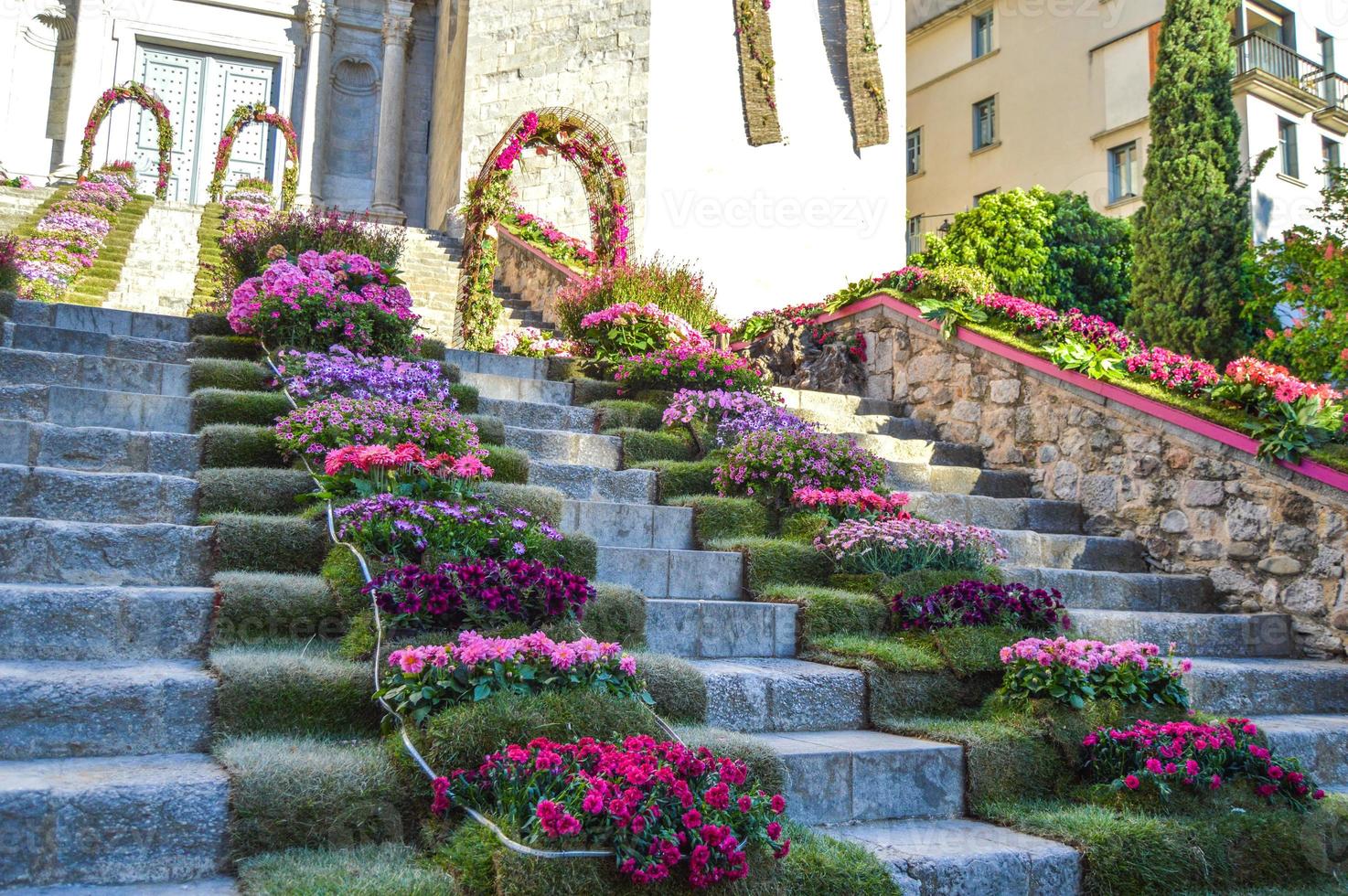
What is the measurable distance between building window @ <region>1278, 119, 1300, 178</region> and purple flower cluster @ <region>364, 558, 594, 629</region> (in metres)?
19.1

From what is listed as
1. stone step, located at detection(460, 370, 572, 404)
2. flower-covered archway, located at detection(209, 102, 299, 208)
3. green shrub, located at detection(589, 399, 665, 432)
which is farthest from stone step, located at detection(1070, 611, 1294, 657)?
flower-covered archway, located at detection(209, 102, 299, 208)

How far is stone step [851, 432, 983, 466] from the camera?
712 centimetres

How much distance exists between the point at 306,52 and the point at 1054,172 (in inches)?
539

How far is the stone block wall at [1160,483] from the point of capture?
5410mm

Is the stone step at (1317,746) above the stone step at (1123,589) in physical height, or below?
below

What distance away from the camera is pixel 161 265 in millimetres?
11750

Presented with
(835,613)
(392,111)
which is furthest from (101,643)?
(392,111)

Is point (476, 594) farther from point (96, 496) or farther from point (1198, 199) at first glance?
point (1198, 199)

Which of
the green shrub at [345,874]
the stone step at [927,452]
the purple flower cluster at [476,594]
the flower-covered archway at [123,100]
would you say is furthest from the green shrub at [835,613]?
the flower-covered archway at [123,100]

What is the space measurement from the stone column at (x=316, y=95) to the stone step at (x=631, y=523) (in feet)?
49.9

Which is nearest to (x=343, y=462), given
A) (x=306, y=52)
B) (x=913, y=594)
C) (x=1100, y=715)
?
(x=913, y=594)

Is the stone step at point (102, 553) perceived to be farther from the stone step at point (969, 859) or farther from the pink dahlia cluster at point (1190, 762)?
the pink dahlia cluster at point (1190, 762)

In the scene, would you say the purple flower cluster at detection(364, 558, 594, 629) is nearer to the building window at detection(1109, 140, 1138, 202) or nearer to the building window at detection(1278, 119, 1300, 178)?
the building window at detection(1109, 140, 1138, 202)

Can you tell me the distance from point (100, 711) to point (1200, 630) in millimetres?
4716
